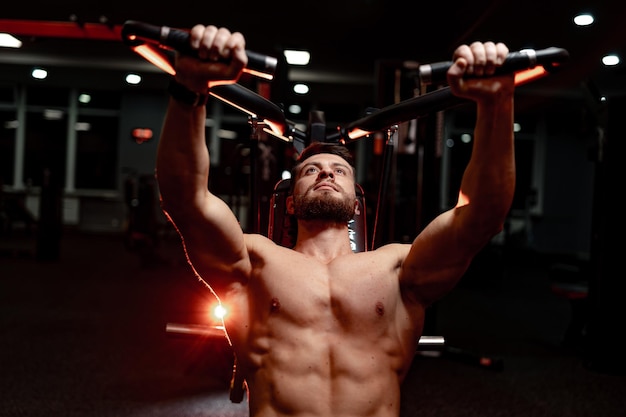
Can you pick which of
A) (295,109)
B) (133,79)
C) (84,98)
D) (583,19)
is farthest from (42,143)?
(583,19)

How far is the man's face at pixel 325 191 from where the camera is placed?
4.92 ft

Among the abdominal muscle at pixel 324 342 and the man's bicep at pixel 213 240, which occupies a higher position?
the man's bicep at pixel 213 240

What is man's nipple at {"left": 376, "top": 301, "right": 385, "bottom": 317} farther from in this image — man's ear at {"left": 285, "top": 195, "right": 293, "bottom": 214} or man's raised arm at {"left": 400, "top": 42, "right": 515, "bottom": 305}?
man's ear at {"left": 285, "top": 195, "right": 293, "bottom": 214}

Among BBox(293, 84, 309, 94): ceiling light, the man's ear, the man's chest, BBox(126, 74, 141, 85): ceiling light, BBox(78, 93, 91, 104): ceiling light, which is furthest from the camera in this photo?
BBox(78, 93, 91, 104): ceiling light

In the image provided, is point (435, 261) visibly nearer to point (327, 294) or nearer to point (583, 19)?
point (327, 294)

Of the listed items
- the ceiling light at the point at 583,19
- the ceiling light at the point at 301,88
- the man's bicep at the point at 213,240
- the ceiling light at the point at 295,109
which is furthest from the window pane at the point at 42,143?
the man's bicep at the point at 213,240

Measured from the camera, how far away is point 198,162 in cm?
112

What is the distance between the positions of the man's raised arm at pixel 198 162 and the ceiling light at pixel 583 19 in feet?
18.7

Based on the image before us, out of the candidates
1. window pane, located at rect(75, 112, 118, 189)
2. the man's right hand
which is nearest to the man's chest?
the man's right hand

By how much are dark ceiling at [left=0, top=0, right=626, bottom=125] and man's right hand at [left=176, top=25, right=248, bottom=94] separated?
3.87m

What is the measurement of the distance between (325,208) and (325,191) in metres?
0.04

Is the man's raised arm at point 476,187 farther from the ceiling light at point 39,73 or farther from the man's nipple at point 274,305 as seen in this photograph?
the ceiling light at point 39,73

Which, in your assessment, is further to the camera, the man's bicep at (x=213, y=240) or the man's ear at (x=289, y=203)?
the man's ear at (x=289, y=203)

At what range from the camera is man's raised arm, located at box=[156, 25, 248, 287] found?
3.09 ft
